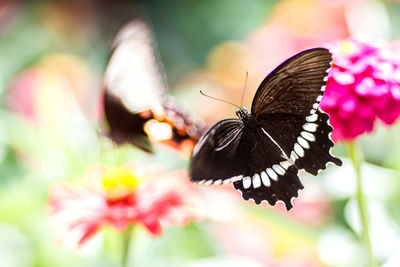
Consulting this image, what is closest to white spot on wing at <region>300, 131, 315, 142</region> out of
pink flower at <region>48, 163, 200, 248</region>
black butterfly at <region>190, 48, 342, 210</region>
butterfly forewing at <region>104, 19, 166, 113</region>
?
black butterfly at <region>190, 48, 342, 210</region>

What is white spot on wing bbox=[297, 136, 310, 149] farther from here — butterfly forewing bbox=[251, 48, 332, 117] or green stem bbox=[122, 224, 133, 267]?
green stem bbox=[122, 224, 133, 267]

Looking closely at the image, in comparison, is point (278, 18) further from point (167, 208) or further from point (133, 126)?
Answer: point (167, 208)

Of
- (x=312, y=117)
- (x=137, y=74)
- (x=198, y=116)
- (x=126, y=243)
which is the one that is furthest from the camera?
(x=198, y=116)

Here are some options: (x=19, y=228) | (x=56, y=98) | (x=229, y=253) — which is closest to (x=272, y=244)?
(x=229, y=253)

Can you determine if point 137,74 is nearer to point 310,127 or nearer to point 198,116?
point 310,127

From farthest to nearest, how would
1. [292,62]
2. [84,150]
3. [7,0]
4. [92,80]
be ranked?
[7,0] → [92,80] → [84,150] → [292,62]

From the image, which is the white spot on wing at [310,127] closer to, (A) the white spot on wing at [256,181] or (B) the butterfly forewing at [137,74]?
(A) the white spot on wing at [256,181]

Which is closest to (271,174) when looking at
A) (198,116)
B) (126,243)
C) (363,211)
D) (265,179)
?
(265,179)
